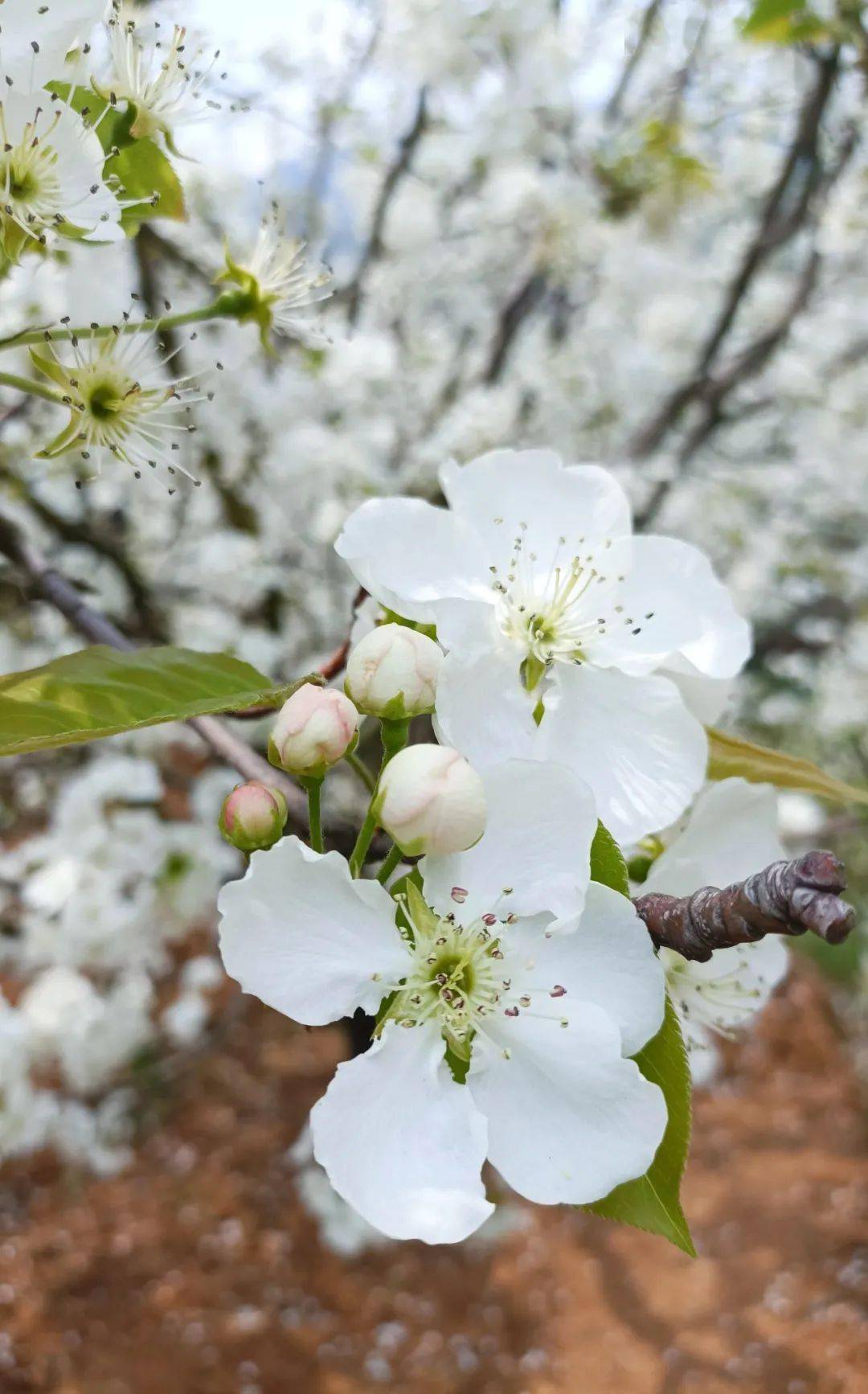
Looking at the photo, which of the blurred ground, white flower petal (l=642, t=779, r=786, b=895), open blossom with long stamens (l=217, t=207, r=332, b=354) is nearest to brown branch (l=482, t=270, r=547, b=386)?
open blossom with long stamens (l=217, t=207, r=332, b=354)

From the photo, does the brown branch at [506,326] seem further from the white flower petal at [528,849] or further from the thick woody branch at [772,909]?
the thick woody branch at [772,909]


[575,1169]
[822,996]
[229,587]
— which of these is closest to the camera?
[575,1169]

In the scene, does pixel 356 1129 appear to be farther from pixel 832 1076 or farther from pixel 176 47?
pixel 832 1076

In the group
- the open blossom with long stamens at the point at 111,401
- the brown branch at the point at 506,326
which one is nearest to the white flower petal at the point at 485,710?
the open blossom with long stamens at the point at 111,401

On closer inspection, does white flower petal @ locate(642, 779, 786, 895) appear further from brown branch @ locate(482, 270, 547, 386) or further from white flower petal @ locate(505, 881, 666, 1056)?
brown branch @ locate(482, 270, 547, 386)

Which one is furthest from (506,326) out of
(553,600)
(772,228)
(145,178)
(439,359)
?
(553,600)

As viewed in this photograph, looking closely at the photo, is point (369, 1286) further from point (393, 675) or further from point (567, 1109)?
point (393, 675)

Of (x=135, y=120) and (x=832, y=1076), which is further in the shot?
(x=832, y=1076)

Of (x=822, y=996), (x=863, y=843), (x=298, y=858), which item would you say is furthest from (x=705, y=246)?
(x=298, y=858)
